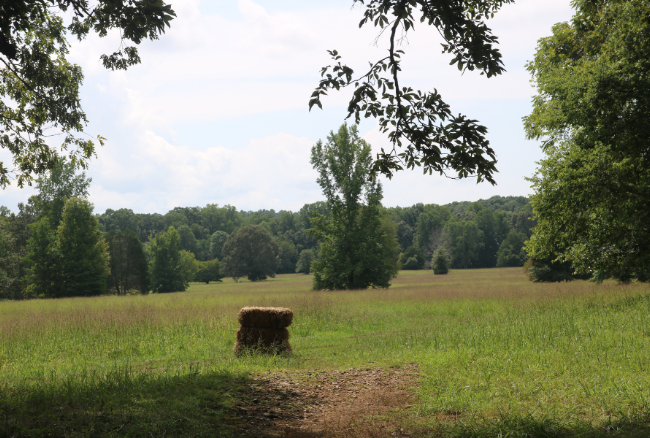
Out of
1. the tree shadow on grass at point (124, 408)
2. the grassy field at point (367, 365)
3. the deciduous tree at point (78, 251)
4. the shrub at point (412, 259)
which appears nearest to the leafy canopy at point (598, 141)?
the grassy field at point (367, 365)

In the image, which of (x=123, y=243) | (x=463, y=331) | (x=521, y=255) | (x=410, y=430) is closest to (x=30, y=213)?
(x=123, y=243)

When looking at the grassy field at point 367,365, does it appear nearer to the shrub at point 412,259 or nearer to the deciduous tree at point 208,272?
the deciduous tree at point 208,272

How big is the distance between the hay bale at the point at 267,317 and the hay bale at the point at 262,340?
0.13 metres

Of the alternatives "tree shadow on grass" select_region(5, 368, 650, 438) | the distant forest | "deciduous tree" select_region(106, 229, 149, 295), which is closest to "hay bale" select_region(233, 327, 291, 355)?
"tree shadow on grass" select_region(5, 368, 650, 438)

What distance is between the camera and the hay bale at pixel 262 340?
10.3m

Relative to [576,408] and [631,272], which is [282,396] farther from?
[631,272]

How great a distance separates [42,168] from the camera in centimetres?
1146

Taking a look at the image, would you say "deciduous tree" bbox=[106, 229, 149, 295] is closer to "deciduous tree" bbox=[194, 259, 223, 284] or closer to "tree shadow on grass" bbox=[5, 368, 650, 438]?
"deciduous tree" bbox=[194, 259, 223, 284]

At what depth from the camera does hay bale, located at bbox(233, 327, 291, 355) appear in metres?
10.3

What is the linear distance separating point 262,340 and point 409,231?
4289 inches

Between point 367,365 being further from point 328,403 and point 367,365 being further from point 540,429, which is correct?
point 540,429

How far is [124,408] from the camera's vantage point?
207 inches

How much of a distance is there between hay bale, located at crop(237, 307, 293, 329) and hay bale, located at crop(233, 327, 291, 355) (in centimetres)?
13

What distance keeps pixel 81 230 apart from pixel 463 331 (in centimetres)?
4376
